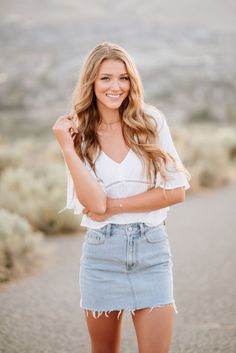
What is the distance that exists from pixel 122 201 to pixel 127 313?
269 centimetres

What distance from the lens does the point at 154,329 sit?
2.94 m

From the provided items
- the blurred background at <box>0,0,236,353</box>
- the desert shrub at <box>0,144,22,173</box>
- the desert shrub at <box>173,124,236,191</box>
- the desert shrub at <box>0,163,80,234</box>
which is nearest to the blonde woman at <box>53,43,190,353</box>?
the desert shrub at <box>0,163,80,234</box>

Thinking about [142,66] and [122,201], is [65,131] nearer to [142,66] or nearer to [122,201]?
[122,201]

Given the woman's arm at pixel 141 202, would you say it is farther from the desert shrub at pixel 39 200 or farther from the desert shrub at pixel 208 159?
Answer: the desert shrub at pixel 208 159

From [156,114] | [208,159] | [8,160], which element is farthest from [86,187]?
[208,159]

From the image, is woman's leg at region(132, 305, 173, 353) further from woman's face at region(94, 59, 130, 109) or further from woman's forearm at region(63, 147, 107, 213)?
woman's face at region(94, 59, 130, 109)

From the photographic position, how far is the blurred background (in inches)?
620

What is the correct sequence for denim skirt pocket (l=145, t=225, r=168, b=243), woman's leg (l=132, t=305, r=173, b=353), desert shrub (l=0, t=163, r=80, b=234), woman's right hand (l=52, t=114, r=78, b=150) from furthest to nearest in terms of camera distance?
desert shrub (l=0, t=163, r=80, b=234)
woman's right hand (l=52, t=114, r=78, b=150)
denim skirt pocket (l=145, t=225, r=168, b=243)
woman's leg (l=132, t=305, r=173, b=353)

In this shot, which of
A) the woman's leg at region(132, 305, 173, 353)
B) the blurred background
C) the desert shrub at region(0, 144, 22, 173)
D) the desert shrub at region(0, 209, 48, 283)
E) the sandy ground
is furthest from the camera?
the blurred background

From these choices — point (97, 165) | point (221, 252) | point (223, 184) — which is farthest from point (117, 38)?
point (97, 165)

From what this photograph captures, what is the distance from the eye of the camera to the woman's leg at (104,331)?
3.11m

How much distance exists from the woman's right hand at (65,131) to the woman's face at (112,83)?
0.74ft

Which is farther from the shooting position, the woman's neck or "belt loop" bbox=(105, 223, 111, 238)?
the woman's neck

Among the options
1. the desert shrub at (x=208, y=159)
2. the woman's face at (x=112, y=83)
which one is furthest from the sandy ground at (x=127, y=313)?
the desert shrub at (x=208, y=159)
